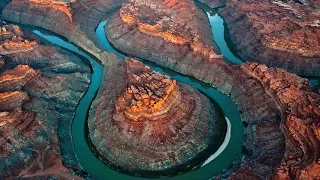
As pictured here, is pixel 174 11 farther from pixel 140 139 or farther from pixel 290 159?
pixel 290 159

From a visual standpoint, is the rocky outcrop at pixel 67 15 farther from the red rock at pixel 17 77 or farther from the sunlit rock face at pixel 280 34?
the sunlit rock face at pixel 280 34

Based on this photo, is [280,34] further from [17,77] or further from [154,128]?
[17,77]

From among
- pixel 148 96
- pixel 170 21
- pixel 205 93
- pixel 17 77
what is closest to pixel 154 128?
pixel 148 96

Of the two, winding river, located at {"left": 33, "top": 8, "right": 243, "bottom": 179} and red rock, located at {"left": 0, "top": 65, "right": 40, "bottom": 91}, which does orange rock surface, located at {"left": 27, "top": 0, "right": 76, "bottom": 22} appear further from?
red rock, located at {"left": 0, "top": 65, "right": 40, "bottom": 91}

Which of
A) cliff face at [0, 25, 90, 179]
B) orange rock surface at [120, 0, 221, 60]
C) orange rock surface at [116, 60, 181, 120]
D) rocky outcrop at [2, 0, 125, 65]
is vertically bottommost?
cliff face at [0, 25, 90, 179]

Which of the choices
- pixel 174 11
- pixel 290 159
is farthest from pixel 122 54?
pixel 290 159

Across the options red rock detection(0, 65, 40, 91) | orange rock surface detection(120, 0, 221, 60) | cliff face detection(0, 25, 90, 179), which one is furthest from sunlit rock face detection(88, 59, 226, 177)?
orange rock surface detection(120, 0, 221, 60)
